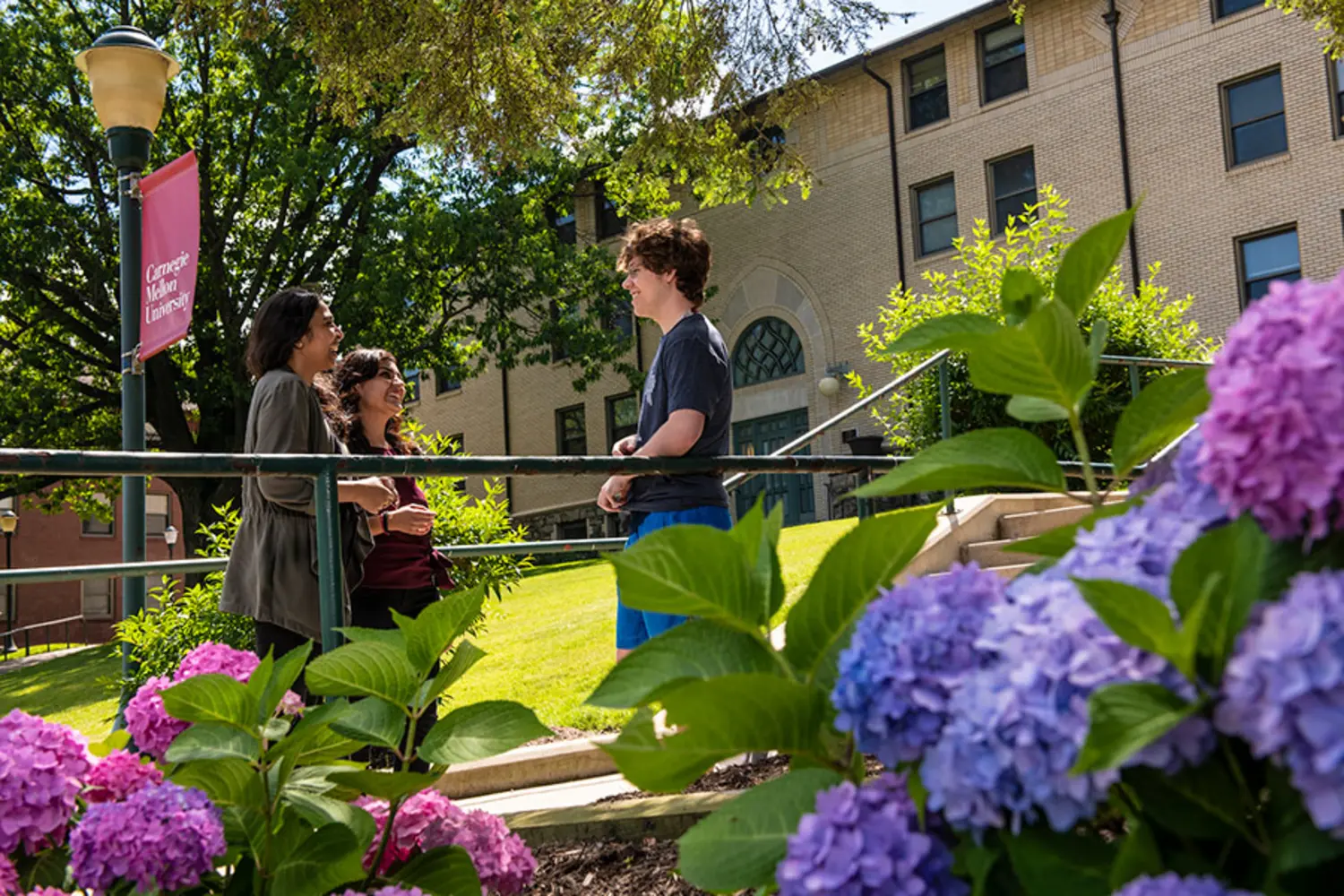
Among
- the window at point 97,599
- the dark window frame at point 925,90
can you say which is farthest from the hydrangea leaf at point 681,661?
the window at point 97,599

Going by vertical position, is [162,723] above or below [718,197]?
below

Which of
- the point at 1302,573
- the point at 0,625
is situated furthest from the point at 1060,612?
the point at 0,625

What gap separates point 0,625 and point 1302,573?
160ft

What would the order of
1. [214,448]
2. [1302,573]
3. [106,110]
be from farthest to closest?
[214,448]
[106,110]
[1302,573]

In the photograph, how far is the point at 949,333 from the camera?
0.97 metres

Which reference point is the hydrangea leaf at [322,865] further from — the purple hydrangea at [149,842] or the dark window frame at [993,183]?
the dark window frame at [993,183]

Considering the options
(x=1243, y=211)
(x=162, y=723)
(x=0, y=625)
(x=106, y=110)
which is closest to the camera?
(x=162, y=723)

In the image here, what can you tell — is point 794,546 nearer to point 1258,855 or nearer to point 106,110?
point 106,110

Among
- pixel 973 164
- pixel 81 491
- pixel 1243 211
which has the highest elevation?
pixel 973 164

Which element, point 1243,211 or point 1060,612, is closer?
point 1060,612

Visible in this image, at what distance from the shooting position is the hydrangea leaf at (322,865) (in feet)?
4.36

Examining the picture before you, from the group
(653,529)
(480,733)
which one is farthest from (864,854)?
(653,529)

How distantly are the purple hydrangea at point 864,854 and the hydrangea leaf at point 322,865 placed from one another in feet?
2.39

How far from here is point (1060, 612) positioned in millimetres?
680
